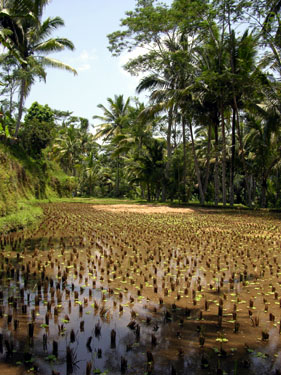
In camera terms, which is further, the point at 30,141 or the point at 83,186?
the point at 83,186

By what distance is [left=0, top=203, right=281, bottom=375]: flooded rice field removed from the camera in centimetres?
316

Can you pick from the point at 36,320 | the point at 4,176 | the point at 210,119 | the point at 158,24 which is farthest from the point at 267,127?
the point at 36,320

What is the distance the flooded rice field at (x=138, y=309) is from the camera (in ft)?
10.4

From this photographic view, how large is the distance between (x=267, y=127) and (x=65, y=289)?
844 inches

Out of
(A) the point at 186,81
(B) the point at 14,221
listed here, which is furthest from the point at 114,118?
(B) the point at 14,221

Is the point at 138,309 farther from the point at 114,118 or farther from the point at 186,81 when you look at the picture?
the point at 114,118

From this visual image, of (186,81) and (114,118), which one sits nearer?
(186,81)

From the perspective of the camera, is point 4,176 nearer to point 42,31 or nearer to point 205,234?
point 205,234

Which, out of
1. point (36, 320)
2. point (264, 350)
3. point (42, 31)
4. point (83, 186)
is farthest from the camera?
point (83, 186)

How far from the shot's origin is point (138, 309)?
4.44m

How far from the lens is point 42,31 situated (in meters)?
22.7

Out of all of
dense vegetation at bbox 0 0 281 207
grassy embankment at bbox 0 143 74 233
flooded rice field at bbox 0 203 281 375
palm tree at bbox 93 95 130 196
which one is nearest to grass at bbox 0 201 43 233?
grassy embankment at bbox 0 143 74 233

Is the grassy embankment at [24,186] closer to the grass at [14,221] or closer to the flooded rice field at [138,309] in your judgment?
the grass at [14,221]

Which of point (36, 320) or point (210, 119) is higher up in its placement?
point (210, 119)
